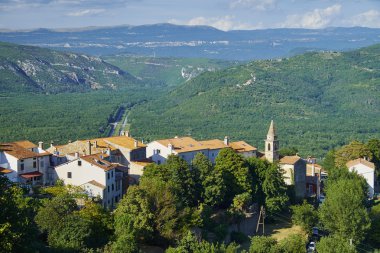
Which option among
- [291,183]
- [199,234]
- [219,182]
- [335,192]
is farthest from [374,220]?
[199,234]

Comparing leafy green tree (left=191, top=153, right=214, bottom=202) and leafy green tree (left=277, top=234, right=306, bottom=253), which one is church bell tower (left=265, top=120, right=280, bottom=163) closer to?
leafy green tree (left=191, top=153, right=214, bottom=202)

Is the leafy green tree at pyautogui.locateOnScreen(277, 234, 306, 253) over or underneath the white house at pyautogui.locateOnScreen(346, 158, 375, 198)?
underneath

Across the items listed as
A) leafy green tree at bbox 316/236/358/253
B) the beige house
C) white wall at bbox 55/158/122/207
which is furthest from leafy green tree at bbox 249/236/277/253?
the beige house

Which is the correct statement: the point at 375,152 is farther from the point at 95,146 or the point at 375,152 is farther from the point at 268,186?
the point at 95,146

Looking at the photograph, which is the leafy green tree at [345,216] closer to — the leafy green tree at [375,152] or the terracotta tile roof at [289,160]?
the terracotta tile roof at [289,160]

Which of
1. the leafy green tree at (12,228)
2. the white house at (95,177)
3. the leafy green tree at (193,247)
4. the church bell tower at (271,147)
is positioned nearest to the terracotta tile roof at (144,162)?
the white house at (95,177)

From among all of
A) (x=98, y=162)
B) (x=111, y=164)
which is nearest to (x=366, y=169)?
(x=111, y=164)
